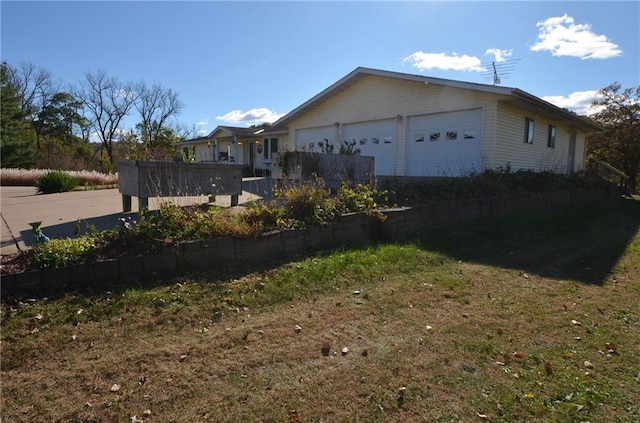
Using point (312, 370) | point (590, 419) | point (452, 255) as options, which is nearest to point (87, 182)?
point (452, 255)

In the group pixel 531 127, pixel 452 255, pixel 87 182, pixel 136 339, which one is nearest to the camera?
pixel 136 339

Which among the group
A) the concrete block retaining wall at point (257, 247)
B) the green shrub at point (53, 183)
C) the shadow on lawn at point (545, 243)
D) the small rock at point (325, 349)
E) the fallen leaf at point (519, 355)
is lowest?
the fallen leaf at point (519, 355)

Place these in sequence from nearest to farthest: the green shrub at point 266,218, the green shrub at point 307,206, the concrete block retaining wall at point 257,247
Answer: the concrete block retaining wall at point 257,247 < the green shrub at point 266,218 < the green shrub at point 307,206

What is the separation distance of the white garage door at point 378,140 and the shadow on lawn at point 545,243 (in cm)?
687

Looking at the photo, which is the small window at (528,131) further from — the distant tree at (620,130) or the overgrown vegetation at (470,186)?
the distant tree at (620,130)

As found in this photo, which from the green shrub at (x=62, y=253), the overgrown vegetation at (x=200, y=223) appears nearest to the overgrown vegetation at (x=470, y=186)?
the overgrown vegetation at (x=200, y=223)

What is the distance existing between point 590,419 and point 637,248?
694 cm

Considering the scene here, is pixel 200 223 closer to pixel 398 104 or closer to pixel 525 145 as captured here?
pixel 398 104

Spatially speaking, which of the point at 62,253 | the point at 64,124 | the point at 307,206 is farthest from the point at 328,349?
the point at 64,124

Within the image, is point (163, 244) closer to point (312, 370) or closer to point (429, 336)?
point (312, 370)

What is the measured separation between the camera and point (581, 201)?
12.7 metres

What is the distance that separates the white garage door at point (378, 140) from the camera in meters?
15.6

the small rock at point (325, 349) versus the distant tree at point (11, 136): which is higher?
the distant tree at point (11, 136)

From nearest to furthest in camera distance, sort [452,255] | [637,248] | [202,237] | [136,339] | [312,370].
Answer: [312,370], [136,339], [202,237], [452,255], [637,248]
